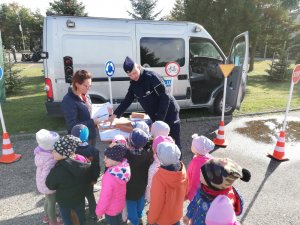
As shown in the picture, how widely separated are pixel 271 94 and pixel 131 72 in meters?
9.76

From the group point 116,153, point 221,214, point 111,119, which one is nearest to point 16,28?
point 111,119

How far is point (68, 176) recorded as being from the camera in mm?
2660

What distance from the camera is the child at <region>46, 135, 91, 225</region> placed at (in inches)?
103

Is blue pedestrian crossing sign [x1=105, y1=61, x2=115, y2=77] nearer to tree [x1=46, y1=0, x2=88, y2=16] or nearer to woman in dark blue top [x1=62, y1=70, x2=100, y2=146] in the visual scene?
woman in dark blue top [x1=62, y1=70, x2=100, y2=146]

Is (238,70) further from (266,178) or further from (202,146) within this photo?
(202,146)

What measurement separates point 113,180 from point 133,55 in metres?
4.75

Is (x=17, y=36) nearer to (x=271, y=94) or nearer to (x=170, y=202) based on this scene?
(x=271, y=94)

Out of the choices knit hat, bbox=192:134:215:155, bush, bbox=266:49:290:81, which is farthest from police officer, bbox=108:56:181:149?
bush, bbox=266:49:290:81

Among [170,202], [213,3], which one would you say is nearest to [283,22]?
[213,3]

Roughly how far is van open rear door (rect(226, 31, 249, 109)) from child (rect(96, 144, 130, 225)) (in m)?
5.01

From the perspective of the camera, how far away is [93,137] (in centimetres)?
382

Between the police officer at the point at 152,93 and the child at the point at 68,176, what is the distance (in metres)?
1.35

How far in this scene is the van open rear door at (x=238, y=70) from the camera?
6641 mm

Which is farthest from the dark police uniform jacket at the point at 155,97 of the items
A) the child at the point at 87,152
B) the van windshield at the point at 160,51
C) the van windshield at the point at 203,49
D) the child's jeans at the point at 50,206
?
the van windshield at the point at 203,49
